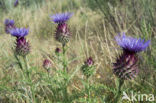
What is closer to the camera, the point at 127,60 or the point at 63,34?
the point at 127,60

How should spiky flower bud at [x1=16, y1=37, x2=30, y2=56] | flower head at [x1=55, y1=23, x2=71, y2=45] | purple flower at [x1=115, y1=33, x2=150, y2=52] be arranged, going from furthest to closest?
1. flower head at [x1=55, y1=23, x2=71, y2=45]
2. spiky flower bud at [x1=16, y1=37, x2=30, y2=56]
3. purple flower at [x1=115, y1=33, x2=150, y2=52]

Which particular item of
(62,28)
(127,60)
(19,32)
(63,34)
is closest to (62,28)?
(62,28)

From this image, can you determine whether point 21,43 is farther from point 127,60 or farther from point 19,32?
point 127,60

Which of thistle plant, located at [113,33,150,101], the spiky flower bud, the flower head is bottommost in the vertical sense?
thistle plant, located at [113,33,150,101]

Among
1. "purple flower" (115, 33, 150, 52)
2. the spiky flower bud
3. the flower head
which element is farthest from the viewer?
the flower head

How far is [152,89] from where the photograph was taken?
231cm

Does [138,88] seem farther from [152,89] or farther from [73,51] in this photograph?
[73,51]

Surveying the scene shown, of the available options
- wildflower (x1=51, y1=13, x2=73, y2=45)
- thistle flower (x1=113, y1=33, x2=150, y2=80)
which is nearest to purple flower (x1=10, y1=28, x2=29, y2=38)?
wildflower (x1=51, y1=13, x2=73, y2=45)

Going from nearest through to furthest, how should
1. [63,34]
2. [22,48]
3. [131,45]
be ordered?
[131,45]
[22,48]
[63,34]

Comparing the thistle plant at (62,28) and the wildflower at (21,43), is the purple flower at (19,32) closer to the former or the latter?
the wildflower at (21,43)

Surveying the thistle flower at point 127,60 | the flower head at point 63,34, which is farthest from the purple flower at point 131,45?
the flower head at point 63,34

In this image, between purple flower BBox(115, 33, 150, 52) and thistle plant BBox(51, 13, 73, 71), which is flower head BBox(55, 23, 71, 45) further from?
purple flower BBox(115, 33, 150, 52)

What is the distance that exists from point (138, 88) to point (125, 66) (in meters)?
0.79

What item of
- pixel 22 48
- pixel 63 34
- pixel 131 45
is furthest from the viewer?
pixel 63 34
